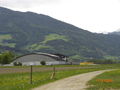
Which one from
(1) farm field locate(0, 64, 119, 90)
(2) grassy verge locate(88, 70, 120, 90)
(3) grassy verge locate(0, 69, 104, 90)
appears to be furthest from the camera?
(1) farm field locate(0, 64, 119, 90)

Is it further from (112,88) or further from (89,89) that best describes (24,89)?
(112,88)

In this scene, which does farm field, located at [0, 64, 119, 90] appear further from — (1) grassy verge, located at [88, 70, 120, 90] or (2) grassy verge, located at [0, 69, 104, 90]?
(1) grassy verge, located at [88, 70, 120, 90]

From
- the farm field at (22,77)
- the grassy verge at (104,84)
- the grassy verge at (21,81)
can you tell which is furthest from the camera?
the farm field at (22,77)

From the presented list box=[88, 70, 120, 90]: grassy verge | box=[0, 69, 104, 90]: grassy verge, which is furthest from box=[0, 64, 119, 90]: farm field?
box=[88, 70, 120, 90]: grassy verge

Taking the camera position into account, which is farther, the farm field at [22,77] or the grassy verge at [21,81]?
the farm field at [22,77]

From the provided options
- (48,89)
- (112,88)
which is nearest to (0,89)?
(48,89)

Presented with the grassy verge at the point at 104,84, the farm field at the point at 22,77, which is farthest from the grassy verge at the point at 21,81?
the grassy verge at the point at 104,84

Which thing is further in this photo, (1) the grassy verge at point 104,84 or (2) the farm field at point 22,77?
(2) the farm field at point 22,77

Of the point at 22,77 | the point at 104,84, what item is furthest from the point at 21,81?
the point at 104,84

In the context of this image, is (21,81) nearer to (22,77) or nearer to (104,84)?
(22,77)

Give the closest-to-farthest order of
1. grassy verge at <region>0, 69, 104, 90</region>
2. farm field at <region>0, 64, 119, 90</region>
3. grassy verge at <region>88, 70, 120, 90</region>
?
grassy verge at <region>88, 70, 120, 90</region>
grassy verge at <region>0, 69, 104, 90</region>
farm field at <region>0, 64, 119, 90</region>

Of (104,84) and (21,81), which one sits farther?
(21,81)

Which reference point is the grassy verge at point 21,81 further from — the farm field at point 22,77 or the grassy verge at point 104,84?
the grassy verge at point 104,84

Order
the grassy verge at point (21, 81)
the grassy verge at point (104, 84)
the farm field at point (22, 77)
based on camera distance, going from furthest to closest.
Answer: the farm field at point (22, 77)
the grassy verge at point (21, 81)
the grassy verge at point (104, 84)
